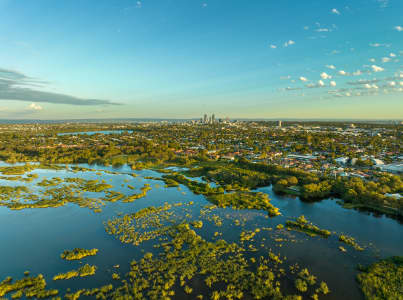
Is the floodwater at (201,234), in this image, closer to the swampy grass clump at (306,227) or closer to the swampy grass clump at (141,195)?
the swampy grass clump at (306,227)

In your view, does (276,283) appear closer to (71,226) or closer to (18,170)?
(71,226)

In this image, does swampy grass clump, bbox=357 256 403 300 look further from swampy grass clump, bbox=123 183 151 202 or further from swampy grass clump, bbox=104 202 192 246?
swampy grass clump, bbox=123 183 151 202

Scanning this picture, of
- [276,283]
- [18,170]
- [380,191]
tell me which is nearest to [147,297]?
[276,283]

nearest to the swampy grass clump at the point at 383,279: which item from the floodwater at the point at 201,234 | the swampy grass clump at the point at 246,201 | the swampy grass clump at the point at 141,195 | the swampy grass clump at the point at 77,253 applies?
the floodwater at the point at 201,234

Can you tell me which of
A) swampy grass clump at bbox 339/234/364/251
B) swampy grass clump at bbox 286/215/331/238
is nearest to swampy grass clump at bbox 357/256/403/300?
swampy grass clump at bbox 339/234/364/251

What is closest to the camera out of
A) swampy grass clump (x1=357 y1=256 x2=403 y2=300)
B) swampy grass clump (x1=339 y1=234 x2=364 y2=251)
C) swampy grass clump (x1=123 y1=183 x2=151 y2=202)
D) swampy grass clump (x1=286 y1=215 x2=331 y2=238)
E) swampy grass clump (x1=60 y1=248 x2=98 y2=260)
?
swampy grass clump (x1=357 y1=256 x2=403 y2=300)

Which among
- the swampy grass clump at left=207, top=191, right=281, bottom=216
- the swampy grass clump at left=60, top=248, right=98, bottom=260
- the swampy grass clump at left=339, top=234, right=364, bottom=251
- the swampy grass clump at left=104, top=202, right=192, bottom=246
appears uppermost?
the swampy grass clump at left=207, top=191, right=281, bottom=216
